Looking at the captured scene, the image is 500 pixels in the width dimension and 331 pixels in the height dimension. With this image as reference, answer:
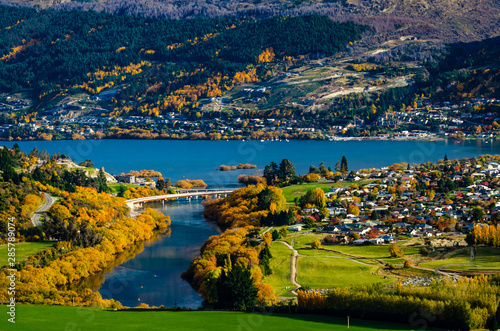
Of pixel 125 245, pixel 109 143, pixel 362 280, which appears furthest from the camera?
pixel 109 143

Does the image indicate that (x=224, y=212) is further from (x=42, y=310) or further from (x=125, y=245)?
(x=42, y=310)

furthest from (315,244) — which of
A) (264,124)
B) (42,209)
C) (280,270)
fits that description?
(264,124)

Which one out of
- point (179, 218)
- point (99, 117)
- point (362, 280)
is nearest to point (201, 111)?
point (99, 117)

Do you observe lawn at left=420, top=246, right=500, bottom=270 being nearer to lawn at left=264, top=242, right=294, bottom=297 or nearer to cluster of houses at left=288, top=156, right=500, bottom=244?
cluster of houses at left=288, top=156, right=500, bottom=244

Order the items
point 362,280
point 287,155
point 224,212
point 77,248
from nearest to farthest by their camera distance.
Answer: point 362,280 → point 77,248 → point 224,212 → point 287,155

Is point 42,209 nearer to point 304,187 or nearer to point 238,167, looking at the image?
point 304,187

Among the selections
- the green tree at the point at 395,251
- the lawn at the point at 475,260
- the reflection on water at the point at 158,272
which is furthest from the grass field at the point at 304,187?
the lawn at the point at 475,260

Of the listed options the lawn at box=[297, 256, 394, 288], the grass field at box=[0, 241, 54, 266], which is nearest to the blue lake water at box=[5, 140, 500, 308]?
the grass field at box=[0, 241, 54, 266]
